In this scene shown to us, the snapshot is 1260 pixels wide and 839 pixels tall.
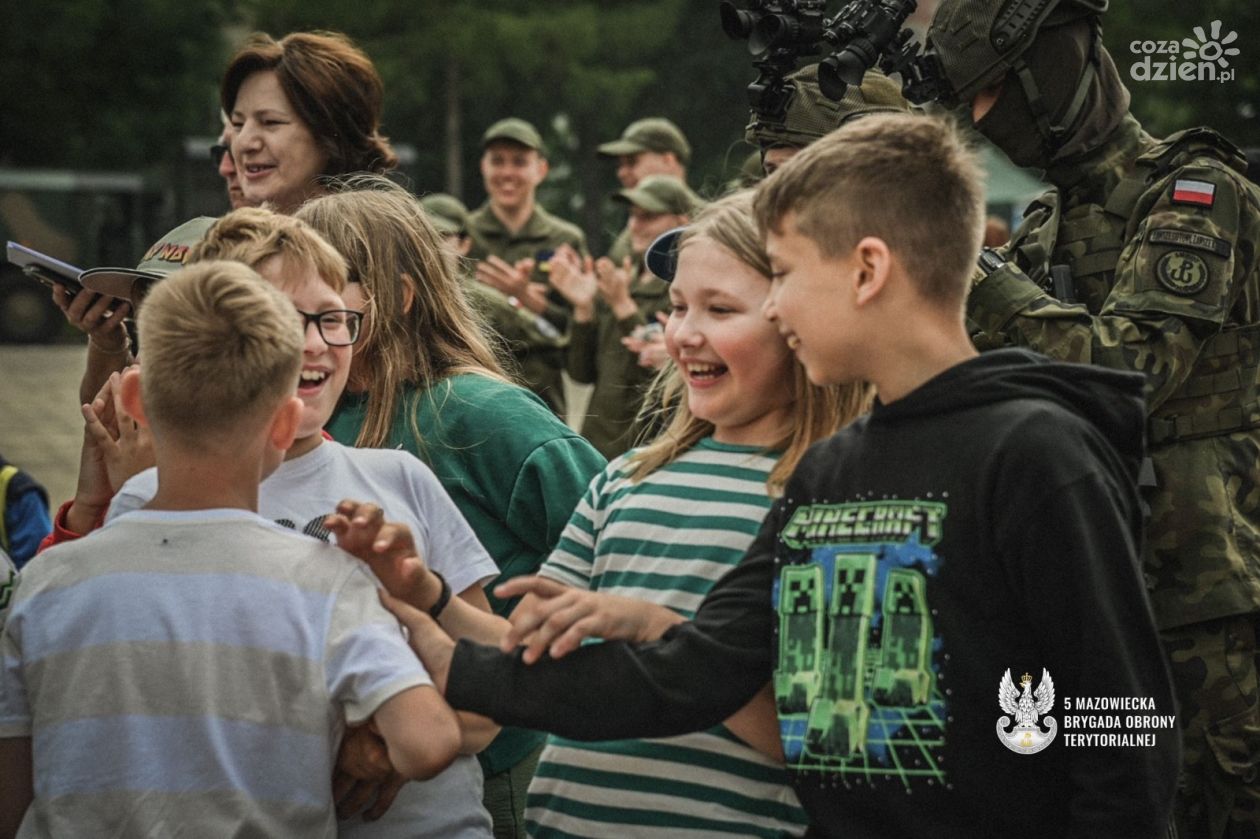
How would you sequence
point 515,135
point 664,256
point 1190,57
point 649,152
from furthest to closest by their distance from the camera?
point 515,135 → point 649,152 → point 1190,57 → point 664,256

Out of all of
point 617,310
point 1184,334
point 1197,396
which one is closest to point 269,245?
point 1184,334

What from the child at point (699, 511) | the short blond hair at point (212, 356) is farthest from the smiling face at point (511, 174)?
the short blond hair at point (212, 356)

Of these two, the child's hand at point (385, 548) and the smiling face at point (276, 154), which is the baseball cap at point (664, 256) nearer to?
the child's hand at point (385, 548)

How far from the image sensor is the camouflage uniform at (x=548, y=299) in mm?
9273

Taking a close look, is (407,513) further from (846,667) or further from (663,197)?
(663,197)

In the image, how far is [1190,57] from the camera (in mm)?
5066

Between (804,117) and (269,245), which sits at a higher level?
(804,117)

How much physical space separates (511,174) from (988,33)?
23.1 feet

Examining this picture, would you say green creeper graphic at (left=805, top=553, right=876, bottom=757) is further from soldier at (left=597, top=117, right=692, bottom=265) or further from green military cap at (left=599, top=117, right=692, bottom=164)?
green military cap at (left=599, top=117, right=692, bottom=164)

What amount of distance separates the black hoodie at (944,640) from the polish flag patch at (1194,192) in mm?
1598

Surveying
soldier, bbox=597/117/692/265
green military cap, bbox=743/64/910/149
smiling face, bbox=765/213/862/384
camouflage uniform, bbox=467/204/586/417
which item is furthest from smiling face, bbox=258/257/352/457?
soldier, bbox=597/117/692/265

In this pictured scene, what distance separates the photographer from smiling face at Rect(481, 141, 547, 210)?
11.0m

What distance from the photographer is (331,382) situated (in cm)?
314

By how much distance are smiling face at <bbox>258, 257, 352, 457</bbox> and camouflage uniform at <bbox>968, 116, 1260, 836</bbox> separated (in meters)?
1.58
